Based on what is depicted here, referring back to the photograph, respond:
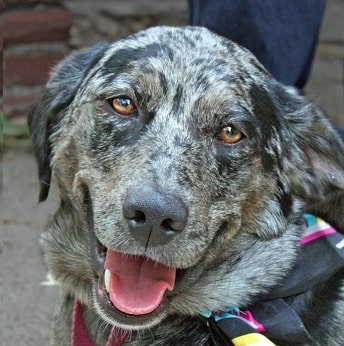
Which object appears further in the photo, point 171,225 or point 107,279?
point 107,279

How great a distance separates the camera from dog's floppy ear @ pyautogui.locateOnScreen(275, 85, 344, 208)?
3.48 metres

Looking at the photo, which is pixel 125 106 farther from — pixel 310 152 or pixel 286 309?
pixel 286 309

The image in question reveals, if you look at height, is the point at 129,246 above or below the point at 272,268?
above

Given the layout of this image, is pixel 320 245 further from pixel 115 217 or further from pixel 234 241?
pixel 115 217

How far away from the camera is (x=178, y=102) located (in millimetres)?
3264

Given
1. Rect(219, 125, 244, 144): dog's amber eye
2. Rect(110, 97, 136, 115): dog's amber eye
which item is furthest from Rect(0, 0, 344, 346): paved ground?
Rect(219, 125, 244, 144): dog's amber eye

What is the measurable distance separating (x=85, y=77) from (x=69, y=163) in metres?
0.34

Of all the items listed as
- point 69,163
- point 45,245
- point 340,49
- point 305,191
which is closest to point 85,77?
point 69,163

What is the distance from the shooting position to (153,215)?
2852 mm

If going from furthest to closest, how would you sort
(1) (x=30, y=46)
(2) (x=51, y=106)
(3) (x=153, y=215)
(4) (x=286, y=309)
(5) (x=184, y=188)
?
(1) (x=30, y=46) → (2) (x=51, y=106) → (4) (x=286, y=309) → (5) (x=184, y=188) → (3) (x=153, y=215)

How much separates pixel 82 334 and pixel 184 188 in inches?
28.9

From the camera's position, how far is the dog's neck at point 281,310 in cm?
320

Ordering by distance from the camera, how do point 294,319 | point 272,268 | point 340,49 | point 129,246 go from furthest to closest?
1. point 340,49
2. point 272,268
3. point 294,319
4. point 129,246

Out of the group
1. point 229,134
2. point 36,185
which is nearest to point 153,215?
point 229,134
